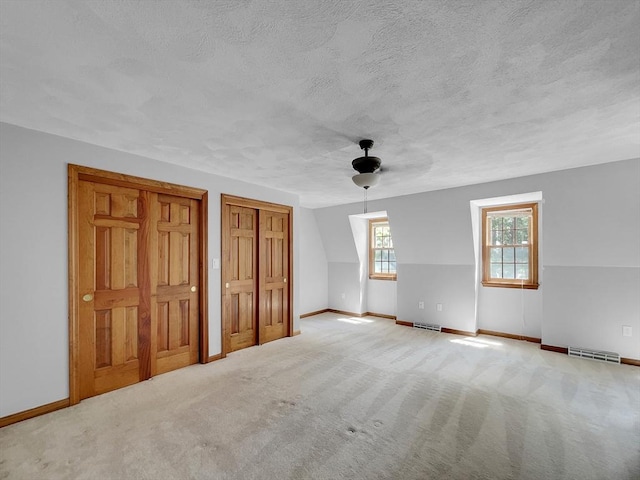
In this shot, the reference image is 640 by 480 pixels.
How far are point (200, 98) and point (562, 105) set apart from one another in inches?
102

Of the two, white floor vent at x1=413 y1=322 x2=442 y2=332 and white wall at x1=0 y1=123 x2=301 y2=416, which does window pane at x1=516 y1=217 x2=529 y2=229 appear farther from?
white wall at x1=0 y1=123 x2=301 y2=416

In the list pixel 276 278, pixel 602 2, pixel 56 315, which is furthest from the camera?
pixel 276 278

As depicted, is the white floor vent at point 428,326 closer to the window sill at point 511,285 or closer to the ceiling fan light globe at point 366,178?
the window sill at point 511,285

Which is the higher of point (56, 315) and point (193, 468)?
point (56, 315)

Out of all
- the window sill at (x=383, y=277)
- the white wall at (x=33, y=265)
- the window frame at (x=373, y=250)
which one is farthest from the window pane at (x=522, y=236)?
the white wall at (x=33, y=265)

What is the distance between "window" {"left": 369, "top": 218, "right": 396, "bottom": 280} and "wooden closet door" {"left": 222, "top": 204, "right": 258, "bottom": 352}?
3085mm

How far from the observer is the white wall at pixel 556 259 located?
146 inches

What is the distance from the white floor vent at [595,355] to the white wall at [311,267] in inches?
177

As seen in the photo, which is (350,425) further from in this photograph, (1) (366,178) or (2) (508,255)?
(2) (508,255)

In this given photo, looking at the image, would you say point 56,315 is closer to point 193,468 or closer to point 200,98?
point 193,468

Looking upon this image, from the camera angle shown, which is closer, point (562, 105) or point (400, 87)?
point (400, 87)

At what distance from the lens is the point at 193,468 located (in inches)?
77.5

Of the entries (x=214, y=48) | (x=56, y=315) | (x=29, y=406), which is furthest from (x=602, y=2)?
(x=29, y=406)

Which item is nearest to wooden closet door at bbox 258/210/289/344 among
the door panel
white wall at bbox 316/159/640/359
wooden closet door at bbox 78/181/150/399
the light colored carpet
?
the light colored carpet
